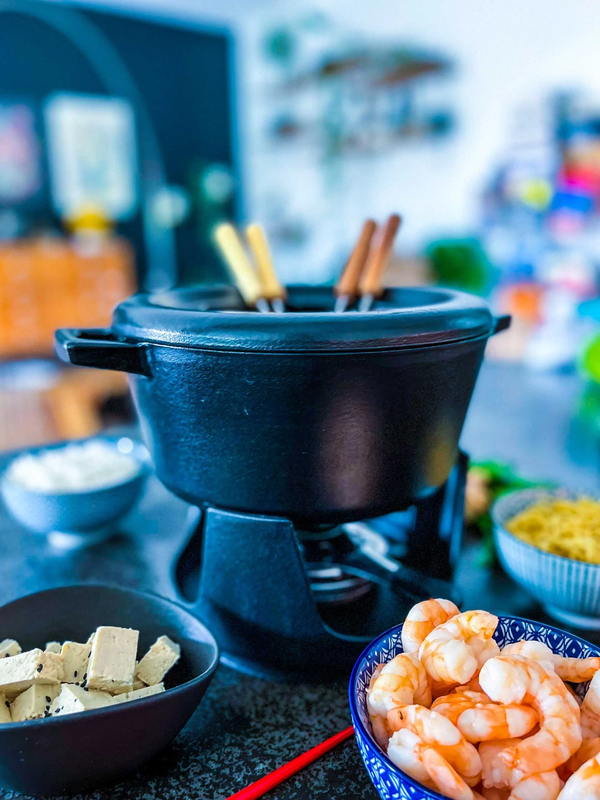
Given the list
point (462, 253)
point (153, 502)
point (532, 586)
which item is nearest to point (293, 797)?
point (532, 586)

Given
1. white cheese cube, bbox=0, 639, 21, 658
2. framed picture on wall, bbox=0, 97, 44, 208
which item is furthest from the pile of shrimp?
framed picture on wall, bbox=0, 97, 44, 208

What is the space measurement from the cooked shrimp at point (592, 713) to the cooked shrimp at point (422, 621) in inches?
4.7

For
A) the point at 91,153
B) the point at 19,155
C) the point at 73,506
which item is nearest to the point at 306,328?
the point at 73,506

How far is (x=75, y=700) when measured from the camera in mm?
549

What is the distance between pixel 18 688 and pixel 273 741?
24cm

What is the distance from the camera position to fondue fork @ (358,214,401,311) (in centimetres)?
90

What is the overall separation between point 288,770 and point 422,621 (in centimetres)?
19

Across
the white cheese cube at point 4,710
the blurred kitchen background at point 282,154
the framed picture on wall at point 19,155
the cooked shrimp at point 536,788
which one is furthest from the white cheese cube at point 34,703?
the framed picture on wall at point 19,155

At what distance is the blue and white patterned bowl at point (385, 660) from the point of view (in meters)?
0.44

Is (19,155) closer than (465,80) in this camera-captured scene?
No

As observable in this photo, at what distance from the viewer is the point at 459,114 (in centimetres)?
469

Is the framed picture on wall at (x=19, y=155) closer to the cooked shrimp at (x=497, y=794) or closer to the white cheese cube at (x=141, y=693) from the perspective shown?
the white cheese cube at (x=141, y=693)

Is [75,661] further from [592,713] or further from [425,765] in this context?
[592,713]

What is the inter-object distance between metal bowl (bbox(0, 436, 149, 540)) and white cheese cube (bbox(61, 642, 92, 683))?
372 millimetres
